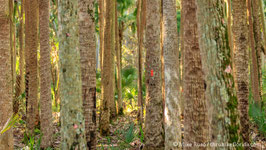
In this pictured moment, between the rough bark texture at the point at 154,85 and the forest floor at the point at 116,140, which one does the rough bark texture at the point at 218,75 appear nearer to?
the rough bark texture at the point at 154,85

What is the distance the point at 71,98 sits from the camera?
4.66 m

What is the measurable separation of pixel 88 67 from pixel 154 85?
82.2 inches

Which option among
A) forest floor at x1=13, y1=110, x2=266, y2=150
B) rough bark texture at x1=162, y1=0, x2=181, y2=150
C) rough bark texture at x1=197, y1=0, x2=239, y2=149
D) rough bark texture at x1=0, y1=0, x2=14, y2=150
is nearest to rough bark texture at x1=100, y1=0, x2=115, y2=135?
forest floor at x1=13, y1=110, x2=266, y2=150

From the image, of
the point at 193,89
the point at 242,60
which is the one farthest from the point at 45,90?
the point at 242,60

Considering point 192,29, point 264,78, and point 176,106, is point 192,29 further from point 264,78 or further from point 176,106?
point 264,78

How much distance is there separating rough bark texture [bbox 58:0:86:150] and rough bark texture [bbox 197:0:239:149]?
6.74ft

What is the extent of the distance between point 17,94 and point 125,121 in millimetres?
5238

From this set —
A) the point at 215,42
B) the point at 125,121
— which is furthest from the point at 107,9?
the point at 215,42

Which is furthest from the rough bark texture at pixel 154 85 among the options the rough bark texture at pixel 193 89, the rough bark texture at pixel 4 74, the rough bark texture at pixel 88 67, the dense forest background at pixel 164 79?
the rough bark texture at pixel 4 74

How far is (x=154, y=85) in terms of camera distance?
7621mm

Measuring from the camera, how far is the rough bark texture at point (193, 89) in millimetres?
5234

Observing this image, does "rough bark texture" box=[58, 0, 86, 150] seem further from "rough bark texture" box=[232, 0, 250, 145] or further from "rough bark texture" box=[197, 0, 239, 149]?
"rough bark texture" box=[232, 0, 250, 145]

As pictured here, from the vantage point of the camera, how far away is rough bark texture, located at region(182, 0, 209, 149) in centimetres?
523

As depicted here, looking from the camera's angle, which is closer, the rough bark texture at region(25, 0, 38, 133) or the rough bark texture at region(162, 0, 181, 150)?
the rough bark texture at region(162, 0, 181, 150)
